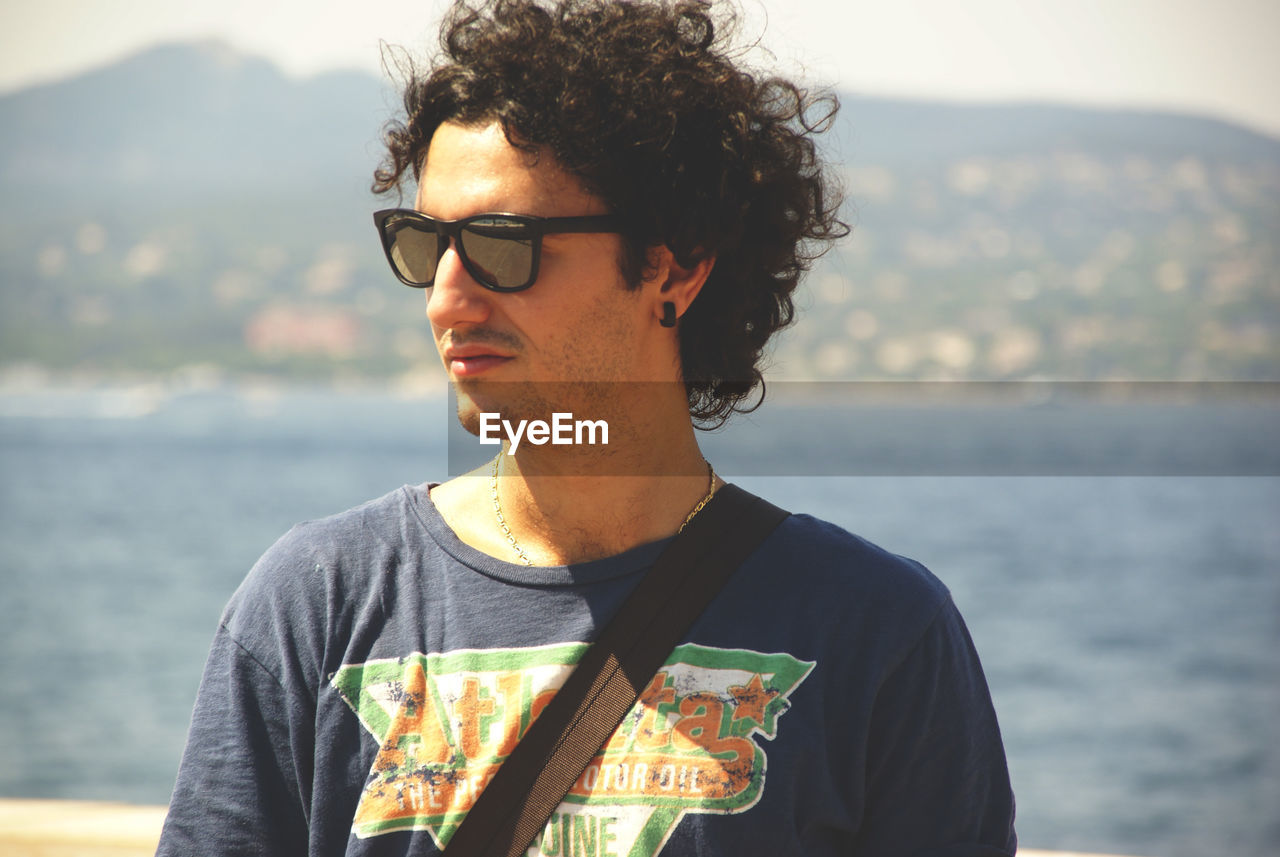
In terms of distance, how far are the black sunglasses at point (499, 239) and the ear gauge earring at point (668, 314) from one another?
18 cm

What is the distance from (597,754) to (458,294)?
0.67 m

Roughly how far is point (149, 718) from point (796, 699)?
27.2 meters

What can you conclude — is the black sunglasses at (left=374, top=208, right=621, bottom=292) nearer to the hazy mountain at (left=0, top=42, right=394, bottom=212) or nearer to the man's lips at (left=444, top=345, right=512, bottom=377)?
the man's lips at (left=444, top=345, right=512, bottom=377)

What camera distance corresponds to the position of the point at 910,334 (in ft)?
355

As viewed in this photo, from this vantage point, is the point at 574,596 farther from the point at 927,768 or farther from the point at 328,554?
the point at 927,768

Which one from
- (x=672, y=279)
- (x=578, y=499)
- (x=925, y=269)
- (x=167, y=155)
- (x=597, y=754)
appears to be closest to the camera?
(x=597, y=754)

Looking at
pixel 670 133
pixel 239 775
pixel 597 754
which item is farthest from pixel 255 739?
pixel 670 133

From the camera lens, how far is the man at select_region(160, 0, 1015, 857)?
1.67 meters

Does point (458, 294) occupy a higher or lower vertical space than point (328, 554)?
higher

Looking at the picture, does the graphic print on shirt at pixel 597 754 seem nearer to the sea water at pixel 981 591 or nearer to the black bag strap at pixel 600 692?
the black bag strap at pixel 600 692

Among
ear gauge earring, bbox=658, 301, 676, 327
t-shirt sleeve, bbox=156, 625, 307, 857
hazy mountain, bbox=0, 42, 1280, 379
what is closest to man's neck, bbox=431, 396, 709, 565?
ear gauge earring, bbox=658, 301, 676, 327

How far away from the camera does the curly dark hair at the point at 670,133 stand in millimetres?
1865

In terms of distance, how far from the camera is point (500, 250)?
1775 mm

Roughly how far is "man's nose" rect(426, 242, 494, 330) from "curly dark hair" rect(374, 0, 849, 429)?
0.20m
